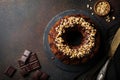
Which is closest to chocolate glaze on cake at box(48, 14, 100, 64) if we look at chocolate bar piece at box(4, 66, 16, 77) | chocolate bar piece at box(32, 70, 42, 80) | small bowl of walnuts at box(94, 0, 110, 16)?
small bowl of walnuts at box(94, 0, 110, 16)

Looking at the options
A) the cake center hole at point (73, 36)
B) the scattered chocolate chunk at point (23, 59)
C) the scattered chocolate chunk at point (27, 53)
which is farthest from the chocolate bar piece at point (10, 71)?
the cake center hole at point (73, 36)

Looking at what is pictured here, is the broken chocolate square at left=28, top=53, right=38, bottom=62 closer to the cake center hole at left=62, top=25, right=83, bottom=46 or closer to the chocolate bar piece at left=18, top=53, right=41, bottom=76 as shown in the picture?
the chocolate bar piece at left=18, top=53, right=41, bottom=76

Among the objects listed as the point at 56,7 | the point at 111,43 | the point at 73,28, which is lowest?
the point at 111,43

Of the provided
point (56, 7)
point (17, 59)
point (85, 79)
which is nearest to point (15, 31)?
point (17, 59)

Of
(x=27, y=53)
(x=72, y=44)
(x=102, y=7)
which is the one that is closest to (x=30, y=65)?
(x=27, y=53)

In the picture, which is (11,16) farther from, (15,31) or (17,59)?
(17,59)

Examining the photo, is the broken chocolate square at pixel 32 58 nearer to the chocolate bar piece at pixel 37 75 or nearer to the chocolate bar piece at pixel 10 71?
the chocolate bar piece at pixel 37 75
